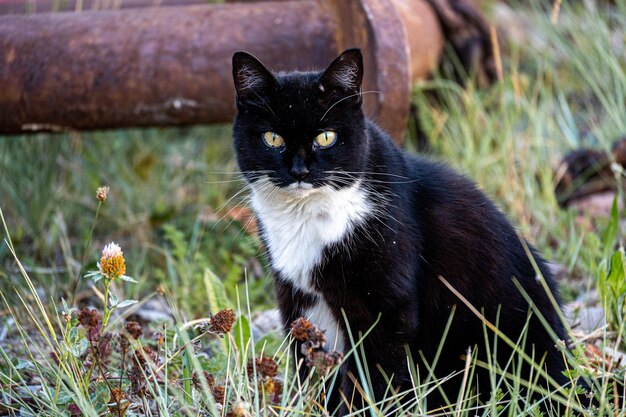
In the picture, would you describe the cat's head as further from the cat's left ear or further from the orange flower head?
the orange flower head

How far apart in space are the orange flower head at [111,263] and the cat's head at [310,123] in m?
0.58

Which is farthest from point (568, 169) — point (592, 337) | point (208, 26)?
point (208, 26)

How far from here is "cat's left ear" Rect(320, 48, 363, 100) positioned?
7.32ft

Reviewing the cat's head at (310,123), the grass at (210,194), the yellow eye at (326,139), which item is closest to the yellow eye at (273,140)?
the cat's head at (310,123)

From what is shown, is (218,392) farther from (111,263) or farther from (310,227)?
(310,227)

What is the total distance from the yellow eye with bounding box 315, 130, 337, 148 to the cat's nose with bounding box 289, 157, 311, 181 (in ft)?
0.30

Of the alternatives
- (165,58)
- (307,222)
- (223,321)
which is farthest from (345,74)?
(165,58)

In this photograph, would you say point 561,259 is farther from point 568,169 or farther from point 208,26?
point 208,26

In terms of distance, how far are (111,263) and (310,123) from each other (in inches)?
28.9

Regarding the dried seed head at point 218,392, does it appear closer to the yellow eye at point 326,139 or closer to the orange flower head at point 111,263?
the orange flower head at point 111,263

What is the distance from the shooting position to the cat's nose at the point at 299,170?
86.2 inches

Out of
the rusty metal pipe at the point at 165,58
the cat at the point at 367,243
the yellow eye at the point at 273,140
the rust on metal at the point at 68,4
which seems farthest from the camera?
the rust on metal at the point at 68,4

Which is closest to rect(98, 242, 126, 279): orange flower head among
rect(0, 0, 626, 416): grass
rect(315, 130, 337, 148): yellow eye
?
rect(0, 0, 626, 416): grass

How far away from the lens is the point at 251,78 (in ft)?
7.52
